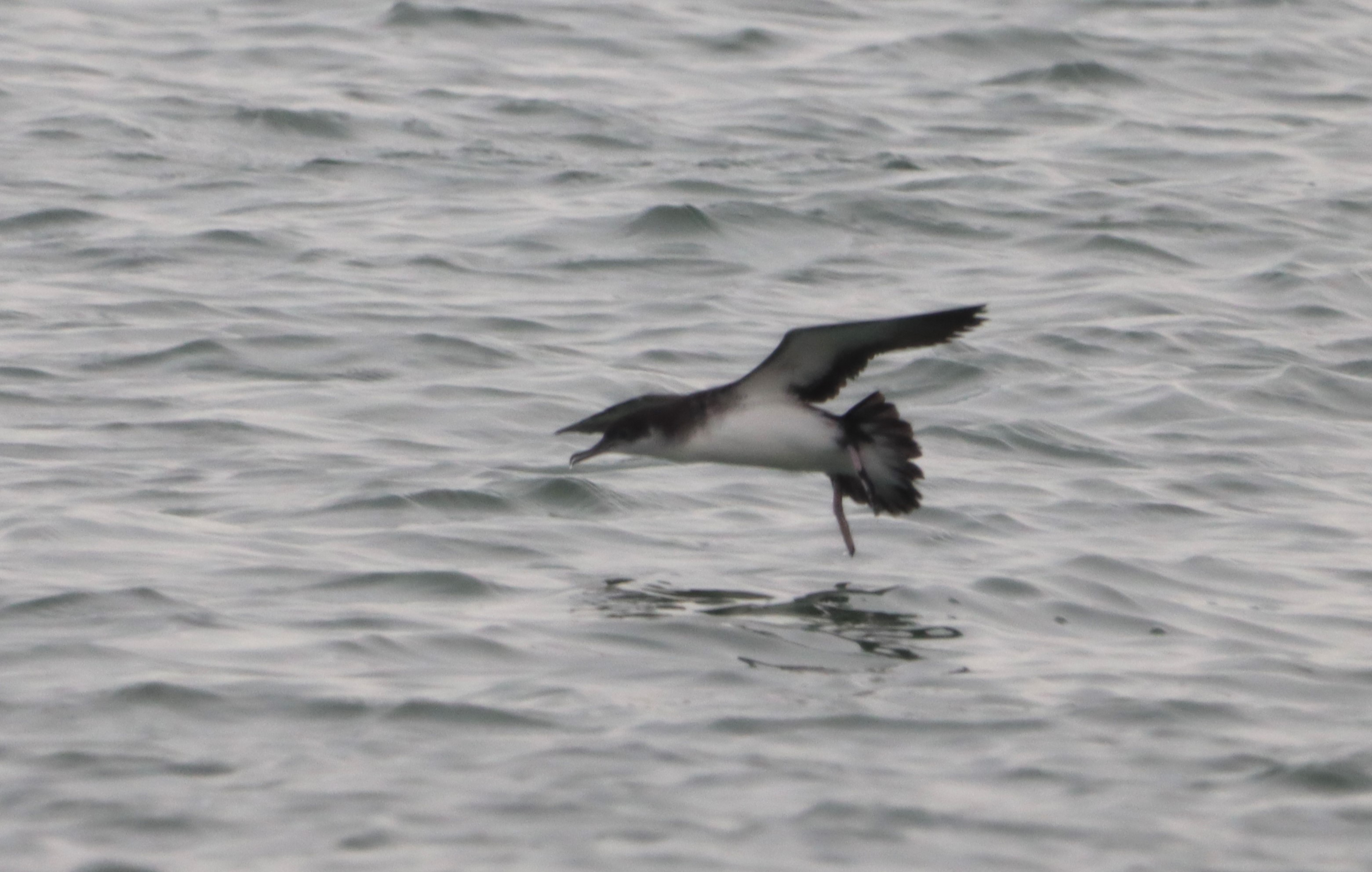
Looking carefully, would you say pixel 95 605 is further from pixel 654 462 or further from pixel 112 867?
pixel 654 462

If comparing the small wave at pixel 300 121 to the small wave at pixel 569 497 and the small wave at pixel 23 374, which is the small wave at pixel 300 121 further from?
the small wave at pixel 569 497

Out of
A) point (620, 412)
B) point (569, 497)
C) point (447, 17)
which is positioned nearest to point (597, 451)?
point (620, 412)

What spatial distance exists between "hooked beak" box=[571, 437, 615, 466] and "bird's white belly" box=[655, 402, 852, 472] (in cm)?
26

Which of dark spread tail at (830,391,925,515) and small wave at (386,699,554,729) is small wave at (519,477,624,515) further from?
small wave at (386,699,554,729)

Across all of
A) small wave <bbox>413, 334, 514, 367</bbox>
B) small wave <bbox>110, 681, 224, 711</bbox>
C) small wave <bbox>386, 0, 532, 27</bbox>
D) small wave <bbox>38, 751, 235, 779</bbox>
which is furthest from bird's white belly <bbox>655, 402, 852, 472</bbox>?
small wave <bbox>386, 0, 532, 27</bbox>

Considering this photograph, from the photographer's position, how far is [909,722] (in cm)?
670

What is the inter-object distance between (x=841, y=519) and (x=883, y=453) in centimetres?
34

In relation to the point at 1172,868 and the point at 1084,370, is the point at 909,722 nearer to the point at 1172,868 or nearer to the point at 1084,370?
the point at 1172,868

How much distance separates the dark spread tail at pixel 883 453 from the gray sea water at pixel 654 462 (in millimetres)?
302

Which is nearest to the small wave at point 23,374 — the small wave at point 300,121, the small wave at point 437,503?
the small wave at point 437,503

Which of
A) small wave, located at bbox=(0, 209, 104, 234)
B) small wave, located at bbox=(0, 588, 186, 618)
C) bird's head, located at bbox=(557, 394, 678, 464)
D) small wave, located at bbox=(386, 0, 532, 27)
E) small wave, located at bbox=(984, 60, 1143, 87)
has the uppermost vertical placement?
small wave, located at bbox=(386, 0, 532, 27)

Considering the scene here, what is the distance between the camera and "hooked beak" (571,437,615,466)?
27.5 ft

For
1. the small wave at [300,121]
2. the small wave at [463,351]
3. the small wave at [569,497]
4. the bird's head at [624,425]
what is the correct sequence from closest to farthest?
the bird's head at [624,425] → the small wave at [569,497] → the small wave at [463,351] → the small wave at [300,121]

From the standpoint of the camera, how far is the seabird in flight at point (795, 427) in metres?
8.12
